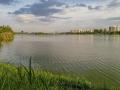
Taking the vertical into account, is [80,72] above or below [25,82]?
below

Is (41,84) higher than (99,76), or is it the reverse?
(41,84)

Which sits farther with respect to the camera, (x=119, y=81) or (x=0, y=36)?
(x=0, y=36)

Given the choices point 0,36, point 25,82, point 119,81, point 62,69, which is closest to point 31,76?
point 25,82

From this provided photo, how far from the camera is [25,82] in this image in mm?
3520

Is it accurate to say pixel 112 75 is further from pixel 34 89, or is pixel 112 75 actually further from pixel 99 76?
pixel 34 89

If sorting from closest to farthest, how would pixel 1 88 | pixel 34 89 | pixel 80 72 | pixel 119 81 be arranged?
pixel 1 88, pixel 34 89, pixel 119 81, pixel 80 72

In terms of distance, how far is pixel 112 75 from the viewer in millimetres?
14391

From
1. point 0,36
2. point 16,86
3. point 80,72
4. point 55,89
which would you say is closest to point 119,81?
point 80,72

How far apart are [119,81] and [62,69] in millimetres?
4480

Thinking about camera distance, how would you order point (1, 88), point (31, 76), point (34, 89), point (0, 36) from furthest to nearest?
point (0, 36) < point (31, 76) < point (34, 89) < point (1, 88)

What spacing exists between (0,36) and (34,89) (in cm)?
6279

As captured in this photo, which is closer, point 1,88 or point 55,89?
point 1,88

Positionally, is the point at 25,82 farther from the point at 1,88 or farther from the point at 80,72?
the point at 80,72

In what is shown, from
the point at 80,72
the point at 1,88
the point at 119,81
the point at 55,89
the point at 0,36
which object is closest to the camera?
the point at 1,88
